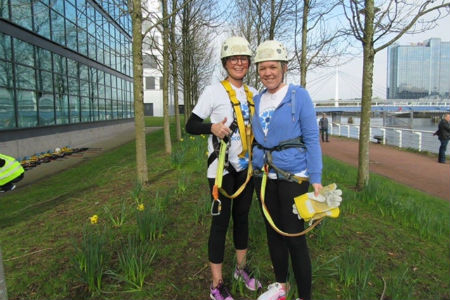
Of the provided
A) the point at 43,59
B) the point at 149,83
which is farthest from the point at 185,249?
the point at 149,83

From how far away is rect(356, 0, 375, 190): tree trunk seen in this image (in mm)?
4812

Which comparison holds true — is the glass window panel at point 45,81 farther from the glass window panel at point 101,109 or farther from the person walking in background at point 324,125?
the person walking in background at point 324,125

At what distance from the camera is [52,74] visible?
13.0 metres

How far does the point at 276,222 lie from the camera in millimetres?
2205

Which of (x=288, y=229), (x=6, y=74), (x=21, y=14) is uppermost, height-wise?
(x=21, y=14)

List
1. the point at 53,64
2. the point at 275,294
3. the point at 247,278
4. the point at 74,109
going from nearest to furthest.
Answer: the point at 275,294 < the point at 247,278 < the point at 53,64 < the point at 74,109

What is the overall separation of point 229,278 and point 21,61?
11.2 metres

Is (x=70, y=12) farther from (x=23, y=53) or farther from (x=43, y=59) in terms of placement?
(x=23, y=53)

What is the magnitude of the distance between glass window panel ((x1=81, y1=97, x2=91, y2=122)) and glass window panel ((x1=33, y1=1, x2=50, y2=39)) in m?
4.28

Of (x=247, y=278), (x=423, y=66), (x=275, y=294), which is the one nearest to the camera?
(x=275, y=294)

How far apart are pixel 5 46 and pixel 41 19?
9.31 feet

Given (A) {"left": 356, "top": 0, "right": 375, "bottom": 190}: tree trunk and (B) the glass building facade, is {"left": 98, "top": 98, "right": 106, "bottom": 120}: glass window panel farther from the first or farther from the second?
(A) {"left": 356, "top": 0, "right": 375, "bottom": 190}: tree trunk

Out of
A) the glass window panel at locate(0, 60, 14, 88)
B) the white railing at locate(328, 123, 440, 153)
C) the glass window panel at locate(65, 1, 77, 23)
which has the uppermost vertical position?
the glass window panel at locate(65, 1, 77, 23)

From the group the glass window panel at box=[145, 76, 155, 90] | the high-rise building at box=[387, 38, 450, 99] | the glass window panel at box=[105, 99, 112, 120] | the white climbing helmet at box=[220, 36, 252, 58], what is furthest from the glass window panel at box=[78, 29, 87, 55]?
the glass window panel at box=[145, 76, 155, 90]
